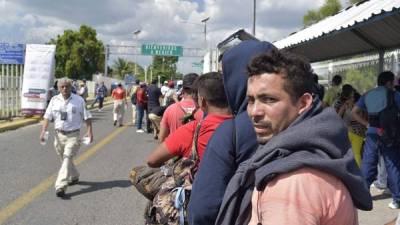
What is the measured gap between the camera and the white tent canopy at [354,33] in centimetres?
580

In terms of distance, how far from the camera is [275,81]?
1.70m

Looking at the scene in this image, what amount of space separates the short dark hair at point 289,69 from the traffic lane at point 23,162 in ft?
18.9

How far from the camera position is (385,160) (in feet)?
21.9

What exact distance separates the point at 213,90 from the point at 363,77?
10450 millimetres

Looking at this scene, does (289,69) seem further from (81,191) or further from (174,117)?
(81,191)

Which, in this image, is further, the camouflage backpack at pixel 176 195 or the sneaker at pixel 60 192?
the sneaker at pixel 60 192

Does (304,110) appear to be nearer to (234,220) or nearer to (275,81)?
(275,81)

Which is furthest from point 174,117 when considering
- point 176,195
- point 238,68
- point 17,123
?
point 17,123

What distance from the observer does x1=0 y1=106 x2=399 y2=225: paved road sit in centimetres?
620

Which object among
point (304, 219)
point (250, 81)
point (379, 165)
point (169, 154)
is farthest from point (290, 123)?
point (379, 165)

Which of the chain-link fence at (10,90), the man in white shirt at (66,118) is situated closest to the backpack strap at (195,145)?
the man in white shirt at (66,118)

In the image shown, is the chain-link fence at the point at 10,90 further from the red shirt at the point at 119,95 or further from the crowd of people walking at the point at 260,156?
the crowd of people walking at the point at 260,156

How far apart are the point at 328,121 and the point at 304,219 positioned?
0.35 metres

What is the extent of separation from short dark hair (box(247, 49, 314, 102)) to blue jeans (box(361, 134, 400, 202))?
527 centimetres
